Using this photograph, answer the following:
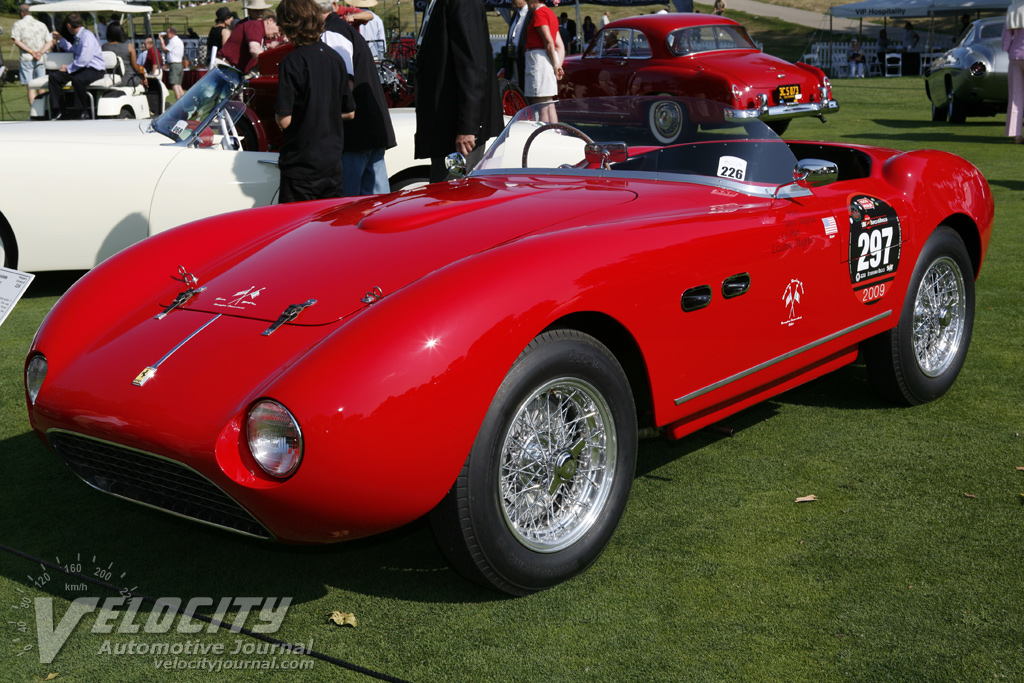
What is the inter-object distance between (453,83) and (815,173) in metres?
2.36

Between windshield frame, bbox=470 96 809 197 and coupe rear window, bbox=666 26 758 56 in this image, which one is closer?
windshield frame, bbox=470 96 809 197

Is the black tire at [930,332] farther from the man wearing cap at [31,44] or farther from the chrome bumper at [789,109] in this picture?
the man wearing cap at [31,44]

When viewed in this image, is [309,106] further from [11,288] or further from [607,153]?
[607,153]

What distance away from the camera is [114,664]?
250 cm

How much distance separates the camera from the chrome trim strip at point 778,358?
122 inches

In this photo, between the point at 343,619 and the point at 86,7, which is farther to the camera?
the point at 86,7

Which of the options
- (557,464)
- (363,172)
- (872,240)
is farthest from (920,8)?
(557,464)

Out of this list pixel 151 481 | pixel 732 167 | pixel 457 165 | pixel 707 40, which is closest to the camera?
pixel 151 481

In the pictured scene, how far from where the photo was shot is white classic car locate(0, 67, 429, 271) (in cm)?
608

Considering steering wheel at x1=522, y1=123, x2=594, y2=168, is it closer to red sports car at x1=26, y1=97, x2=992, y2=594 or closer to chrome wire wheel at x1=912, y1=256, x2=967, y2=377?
red sports car at x1=26, y1=97, x2=992, y2=594

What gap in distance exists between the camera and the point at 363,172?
19.7ft

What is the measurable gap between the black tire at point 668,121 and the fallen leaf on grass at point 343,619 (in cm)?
211

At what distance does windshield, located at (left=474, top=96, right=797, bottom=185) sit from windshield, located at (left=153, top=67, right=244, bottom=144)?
9.69ft

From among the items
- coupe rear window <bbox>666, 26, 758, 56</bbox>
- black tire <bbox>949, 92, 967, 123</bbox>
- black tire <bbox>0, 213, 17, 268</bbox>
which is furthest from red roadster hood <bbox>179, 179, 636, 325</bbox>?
black tire <bbox>949, 92, 967, 123</bbox>
